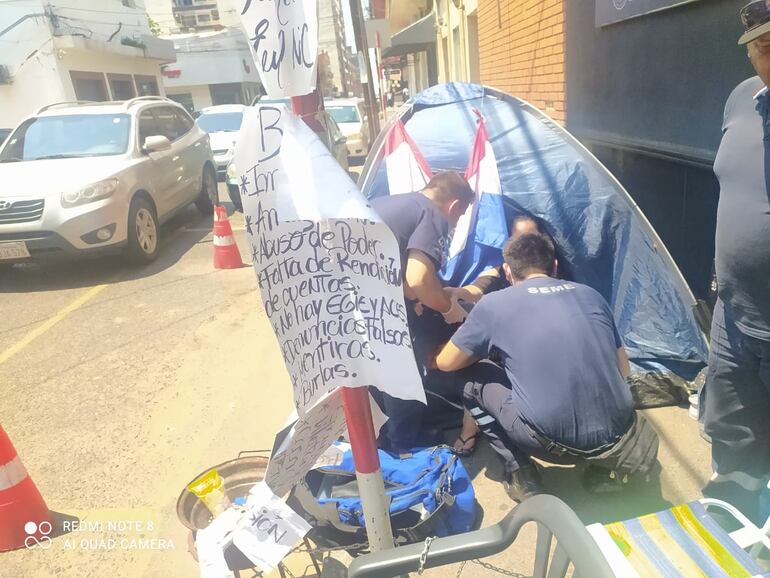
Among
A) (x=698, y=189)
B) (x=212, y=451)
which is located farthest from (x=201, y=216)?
(x=698, y=189)

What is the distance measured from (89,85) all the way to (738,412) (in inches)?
823

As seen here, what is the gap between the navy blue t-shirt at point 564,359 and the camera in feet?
6.95

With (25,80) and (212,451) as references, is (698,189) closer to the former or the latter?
(212,451)

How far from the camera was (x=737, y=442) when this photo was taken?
212cm

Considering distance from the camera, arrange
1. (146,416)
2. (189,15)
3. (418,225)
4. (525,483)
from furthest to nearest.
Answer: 1. (189,15)
2. (146,416)
3. (418,225)
4. (525,483)

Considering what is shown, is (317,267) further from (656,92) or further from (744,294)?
(656,92)

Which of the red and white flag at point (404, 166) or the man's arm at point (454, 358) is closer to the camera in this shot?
the man's arm at point (454, 358)

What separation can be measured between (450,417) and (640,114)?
2.60 meters

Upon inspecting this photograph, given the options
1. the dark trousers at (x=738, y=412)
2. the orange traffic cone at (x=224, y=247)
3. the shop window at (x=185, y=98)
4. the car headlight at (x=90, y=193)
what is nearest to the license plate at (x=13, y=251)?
the car headlight at (x=90, y=193)

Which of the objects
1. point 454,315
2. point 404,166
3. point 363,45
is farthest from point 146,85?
point 454,315

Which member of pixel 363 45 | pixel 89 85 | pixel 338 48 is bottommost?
pixel 363 45

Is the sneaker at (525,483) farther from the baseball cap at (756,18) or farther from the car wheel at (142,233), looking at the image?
the car wheel at (142,233)

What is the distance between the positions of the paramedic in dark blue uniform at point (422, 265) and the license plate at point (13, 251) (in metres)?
4.06

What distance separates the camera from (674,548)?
1475 mm
